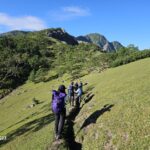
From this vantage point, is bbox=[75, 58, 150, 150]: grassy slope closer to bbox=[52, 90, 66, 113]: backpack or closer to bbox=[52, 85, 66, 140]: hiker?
bbox=[52, 85, 66, 140]: hiker

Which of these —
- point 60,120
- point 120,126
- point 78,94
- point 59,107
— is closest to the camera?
point 59,107

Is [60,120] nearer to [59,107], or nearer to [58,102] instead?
[59,107]

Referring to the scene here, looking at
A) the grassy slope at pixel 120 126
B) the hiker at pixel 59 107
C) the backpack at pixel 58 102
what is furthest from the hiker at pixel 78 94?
the backpack at pixel 58 102

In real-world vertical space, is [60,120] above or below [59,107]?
below

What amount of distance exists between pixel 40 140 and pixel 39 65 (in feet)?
516

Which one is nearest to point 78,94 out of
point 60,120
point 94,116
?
point 94,116

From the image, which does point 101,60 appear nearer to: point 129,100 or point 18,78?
point 18,78

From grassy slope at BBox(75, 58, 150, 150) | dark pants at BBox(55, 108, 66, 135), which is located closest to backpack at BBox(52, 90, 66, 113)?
dark pants at BBox(55, 108, 66, 135)

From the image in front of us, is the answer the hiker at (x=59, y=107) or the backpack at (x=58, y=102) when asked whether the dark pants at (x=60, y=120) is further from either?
the backpack at (x=58, y=102)

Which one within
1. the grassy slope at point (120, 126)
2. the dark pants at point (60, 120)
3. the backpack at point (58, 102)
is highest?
the backpack at point (58, 102)

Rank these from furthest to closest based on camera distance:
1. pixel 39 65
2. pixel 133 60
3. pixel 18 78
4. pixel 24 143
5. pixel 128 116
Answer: pixel 39 65
pixel 18 78
pixel 133 60
pixel 24 143
pixel 128 116

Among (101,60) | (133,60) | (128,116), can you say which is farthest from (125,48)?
(128,116)

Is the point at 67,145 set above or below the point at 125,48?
below

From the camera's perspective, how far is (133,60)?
3484 inches
